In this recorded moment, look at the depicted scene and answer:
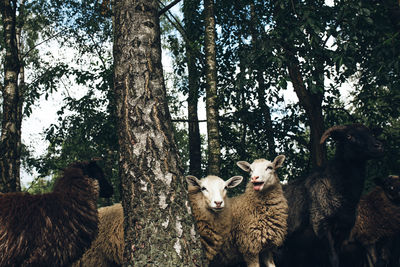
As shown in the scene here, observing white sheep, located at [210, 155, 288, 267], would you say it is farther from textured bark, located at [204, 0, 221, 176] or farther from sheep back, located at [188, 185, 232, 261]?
textured bark, located at [204, 0, 221, 176]

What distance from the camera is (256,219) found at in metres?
6.98

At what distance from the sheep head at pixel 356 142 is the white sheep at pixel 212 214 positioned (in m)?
2.37

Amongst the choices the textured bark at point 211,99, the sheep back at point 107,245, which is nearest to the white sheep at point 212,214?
the textured bark at point 211,99

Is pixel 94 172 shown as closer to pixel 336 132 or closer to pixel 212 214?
pixel 212 214

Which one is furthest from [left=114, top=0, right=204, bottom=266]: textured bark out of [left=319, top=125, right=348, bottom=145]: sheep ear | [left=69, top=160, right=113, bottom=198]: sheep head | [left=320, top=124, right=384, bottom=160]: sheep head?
[left=319, top=125, right=348, bottom=145]: sheep ear

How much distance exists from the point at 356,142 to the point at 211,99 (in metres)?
3.36

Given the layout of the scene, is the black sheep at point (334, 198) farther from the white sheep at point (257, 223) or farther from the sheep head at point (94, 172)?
the sheep head at point (94, 172)

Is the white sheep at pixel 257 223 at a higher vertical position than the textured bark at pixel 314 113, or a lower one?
lower

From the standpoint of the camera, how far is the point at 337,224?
719 centimetres

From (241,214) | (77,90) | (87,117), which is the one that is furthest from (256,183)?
(77,90)

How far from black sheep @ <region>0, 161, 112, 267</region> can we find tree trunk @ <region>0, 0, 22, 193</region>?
3.82 m

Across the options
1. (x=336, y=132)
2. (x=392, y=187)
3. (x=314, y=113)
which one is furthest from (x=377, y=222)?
(x=314, y=113)

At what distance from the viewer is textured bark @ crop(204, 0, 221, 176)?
8.23 metres

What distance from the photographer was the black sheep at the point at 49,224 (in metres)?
4.95
